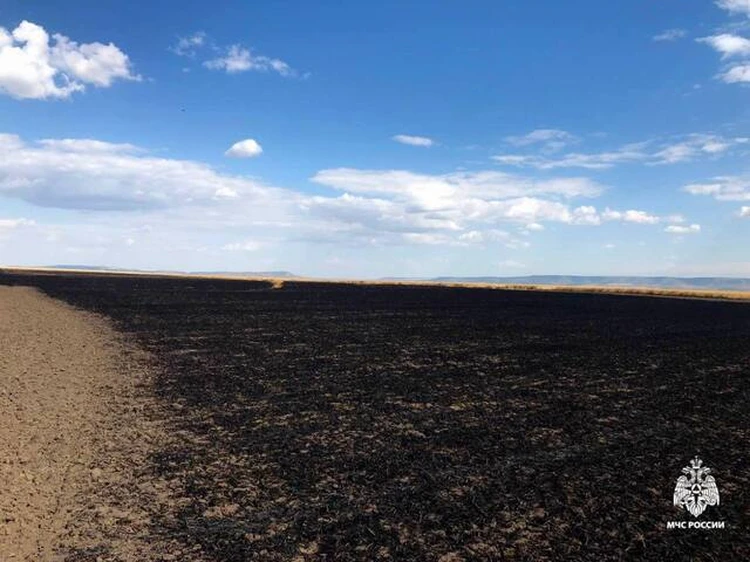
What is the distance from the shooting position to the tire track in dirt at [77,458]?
21.2 feet

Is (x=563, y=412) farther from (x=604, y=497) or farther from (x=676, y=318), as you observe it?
(x=676, y=318)

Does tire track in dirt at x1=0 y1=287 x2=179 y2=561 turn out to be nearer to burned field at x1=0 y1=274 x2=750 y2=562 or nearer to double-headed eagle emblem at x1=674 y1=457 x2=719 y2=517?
burned field at x1=0 y1=274 x2=750 y2=562

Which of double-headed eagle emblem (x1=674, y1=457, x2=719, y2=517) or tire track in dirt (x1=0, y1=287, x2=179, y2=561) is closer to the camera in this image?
Result: tire track in dirt (x1=0, y1=287, x2=179, y2=561)

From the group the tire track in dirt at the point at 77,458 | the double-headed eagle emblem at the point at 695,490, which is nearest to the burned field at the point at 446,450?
the double-headed eagle emblem at the point at 695,490

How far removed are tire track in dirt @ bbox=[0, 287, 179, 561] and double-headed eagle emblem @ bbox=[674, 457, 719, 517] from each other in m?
6.95

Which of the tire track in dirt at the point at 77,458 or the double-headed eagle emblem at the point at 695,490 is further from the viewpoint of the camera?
the double-headed eagle emblem at the point at 695,490

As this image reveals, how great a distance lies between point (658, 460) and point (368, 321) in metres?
24.1

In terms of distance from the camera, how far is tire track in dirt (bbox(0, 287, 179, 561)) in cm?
646

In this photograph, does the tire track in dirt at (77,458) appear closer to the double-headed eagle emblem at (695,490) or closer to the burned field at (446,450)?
the burned field at (446,450)

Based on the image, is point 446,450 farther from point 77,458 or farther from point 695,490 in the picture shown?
point 77,458

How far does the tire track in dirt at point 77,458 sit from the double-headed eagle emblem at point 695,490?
695cm

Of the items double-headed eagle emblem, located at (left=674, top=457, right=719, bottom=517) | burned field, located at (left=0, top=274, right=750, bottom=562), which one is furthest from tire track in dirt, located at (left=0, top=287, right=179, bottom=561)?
double-headed eagle emblem, located at (left=674, top=457, right=719, bottom=517)

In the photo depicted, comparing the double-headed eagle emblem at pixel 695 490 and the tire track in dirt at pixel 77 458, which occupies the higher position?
the double-headed eagle emblem at pixel 695 490

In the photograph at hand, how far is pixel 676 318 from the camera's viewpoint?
37906 millimetres
